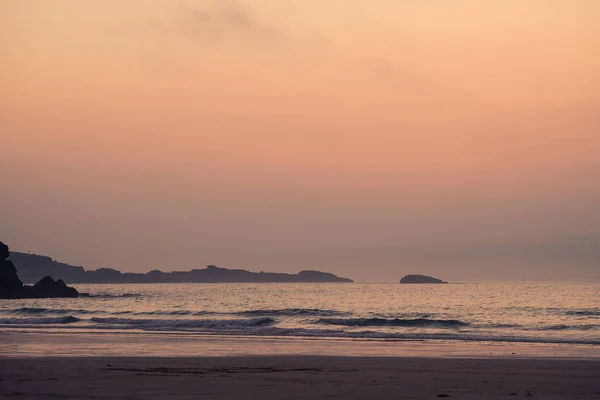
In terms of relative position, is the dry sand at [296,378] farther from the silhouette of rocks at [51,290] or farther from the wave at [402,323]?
the silhouette of rocks at [51,290]

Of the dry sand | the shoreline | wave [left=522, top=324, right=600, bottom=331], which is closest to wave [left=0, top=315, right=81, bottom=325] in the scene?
the shoreline

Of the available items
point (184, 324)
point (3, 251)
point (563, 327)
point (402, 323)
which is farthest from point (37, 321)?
point (3, 251)

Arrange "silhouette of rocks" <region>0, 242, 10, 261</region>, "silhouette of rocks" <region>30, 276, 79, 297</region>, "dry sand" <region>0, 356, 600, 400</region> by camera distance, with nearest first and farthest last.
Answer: "dry sand" <region>0, 356, 600, 400</region>, "silhouette of rocks" <region>0, 242, 10, 261</region>, "silhouette of rocks" <region>30, 276, 79, 297</region>

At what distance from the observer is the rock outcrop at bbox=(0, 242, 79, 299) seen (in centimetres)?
10688

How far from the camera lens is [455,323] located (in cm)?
4453

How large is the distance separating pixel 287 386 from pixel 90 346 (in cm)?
1388

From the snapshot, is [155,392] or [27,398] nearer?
[27,398]

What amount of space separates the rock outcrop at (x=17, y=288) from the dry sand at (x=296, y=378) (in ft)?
310

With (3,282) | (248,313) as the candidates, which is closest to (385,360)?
(248,313)

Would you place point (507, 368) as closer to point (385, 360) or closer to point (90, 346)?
point (385, 360)

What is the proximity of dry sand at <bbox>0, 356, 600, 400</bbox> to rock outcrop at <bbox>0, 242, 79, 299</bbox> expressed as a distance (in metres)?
94.6

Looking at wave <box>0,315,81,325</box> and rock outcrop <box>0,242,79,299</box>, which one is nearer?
wave <box>0,315,81,325</box>

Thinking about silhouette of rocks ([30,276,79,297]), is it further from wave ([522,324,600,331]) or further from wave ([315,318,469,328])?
wave ([522,324,600,331])

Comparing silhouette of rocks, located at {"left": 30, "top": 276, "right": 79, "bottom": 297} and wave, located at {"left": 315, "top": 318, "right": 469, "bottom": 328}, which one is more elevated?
silhouette of rocks, located at {"left": 30, "top": 276, "right": 79, "bottom": 297}
